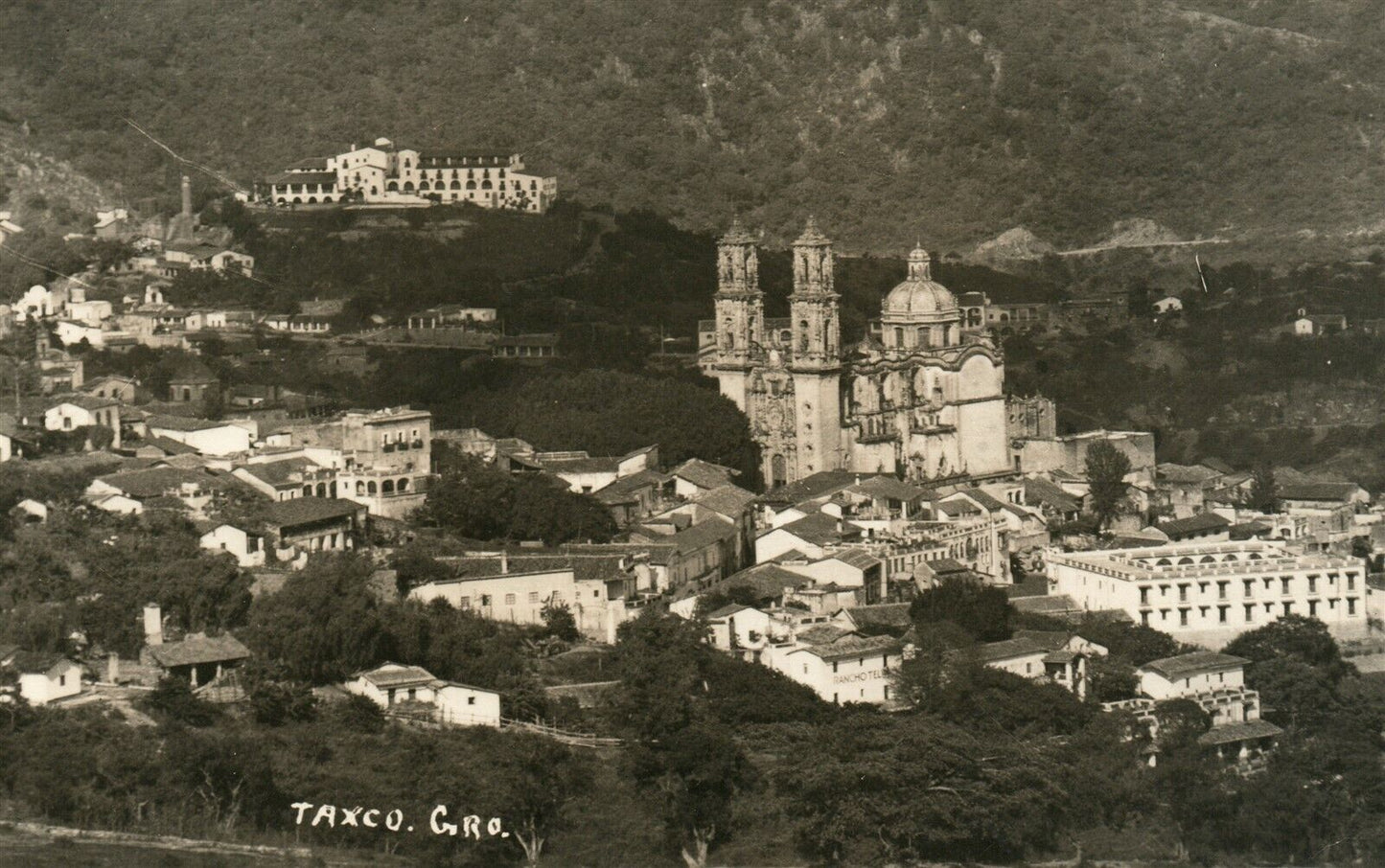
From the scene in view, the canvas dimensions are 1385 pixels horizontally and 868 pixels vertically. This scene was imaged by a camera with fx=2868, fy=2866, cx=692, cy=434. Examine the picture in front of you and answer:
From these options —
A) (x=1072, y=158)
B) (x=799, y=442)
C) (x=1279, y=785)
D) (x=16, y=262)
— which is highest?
(x=1072, y=158)

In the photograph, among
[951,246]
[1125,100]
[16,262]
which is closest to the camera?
[16,262]

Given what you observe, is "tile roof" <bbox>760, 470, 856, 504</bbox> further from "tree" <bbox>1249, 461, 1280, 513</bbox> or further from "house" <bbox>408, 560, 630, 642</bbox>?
"tree" <bbox>1249, 461, 1280, 513</bbox>

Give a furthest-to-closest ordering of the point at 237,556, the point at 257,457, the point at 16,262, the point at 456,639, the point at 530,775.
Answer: the point at 16,262, the point at 257,457, the point at 237,556, the point at 456,639, the point at 530,775

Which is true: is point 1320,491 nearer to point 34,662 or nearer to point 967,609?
point 967,609

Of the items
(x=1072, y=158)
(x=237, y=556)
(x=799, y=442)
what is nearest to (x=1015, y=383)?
(x=799, y=442)

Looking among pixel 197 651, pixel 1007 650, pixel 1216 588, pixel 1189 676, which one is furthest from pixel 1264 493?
pixel 197 651

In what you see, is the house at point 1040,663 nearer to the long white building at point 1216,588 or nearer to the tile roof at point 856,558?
the long white building at point 1216,588

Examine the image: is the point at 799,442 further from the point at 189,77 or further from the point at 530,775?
the point at 189,77
